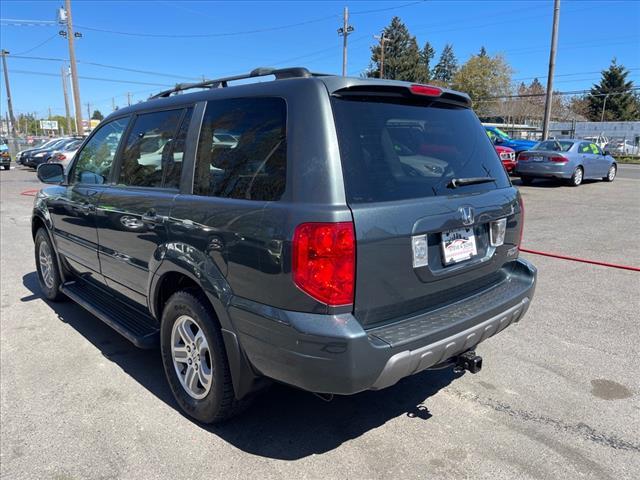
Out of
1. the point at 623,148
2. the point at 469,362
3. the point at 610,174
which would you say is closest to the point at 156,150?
the point at 469,362

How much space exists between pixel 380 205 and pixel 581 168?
16.4 metres

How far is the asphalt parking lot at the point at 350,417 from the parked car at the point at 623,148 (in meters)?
43.1

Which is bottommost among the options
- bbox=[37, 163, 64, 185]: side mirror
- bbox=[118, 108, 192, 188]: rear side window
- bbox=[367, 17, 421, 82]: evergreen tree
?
bbox=[37, 163, 64, 185]: side mirror

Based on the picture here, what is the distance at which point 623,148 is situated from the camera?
40.8 m

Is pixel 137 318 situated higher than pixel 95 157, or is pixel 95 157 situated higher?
pixel 95 157

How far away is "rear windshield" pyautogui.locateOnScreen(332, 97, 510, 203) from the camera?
93.4 inches

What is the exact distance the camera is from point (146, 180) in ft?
11.1

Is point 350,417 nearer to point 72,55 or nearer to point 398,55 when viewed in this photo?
point 72,55

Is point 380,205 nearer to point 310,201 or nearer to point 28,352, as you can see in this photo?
point 310,201

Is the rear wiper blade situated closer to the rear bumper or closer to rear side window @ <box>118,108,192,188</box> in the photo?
the rear bumper

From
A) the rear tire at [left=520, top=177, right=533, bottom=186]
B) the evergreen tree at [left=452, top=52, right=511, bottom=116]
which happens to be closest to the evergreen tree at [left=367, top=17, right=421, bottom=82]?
the evergreen tree at [left=452, top=52, right=511, bottom=116]

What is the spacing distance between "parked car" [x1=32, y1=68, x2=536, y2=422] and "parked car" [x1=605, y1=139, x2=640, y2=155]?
44.8 meters

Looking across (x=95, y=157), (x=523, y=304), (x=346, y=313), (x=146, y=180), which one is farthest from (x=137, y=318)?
(x=523, y=304)

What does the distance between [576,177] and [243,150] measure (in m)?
16.1
